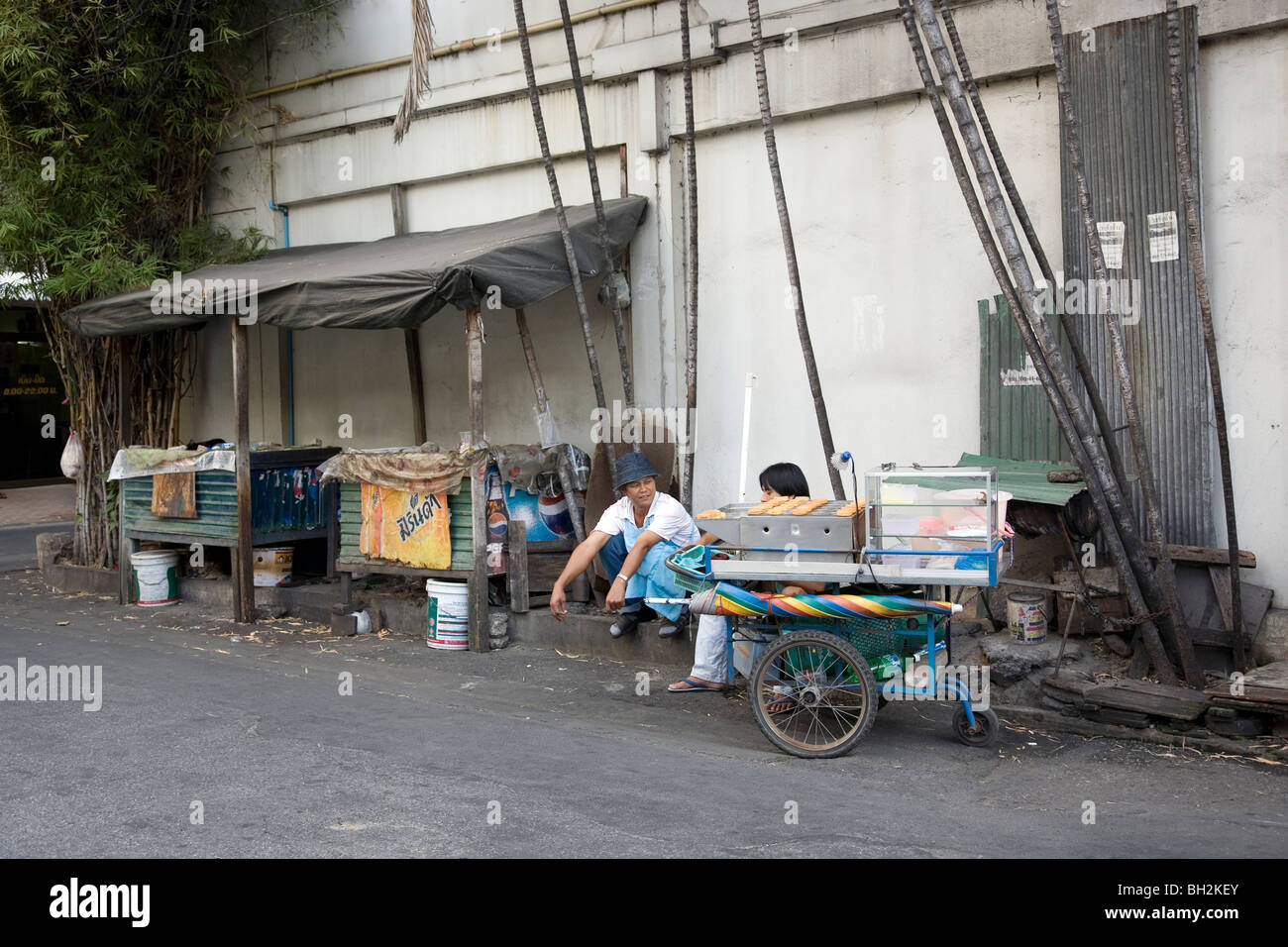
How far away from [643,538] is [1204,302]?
3.43 metres

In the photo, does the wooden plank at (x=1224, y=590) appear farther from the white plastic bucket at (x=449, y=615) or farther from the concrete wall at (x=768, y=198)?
the white plastic bucket at (x=449, y=615)

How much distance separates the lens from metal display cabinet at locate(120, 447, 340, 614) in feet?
32.8

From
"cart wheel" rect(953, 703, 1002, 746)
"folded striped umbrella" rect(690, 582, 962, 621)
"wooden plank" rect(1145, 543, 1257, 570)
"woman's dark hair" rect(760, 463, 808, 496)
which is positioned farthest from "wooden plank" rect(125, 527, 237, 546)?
"wooden plank" rect(1145, 543, 1257, 570)

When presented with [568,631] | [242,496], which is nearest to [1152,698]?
[568,631]

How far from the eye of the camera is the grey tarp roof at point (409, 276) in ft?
27.5

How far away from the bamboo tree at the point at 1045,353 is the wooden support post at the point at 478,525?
3711mm

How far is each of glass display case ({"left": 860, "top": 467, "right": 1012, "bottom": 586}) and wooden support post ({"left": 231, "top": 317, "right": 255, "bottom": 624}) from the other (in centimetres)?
576

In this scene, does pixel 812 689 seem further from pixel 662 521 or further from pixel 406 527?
→ pixel 406 527

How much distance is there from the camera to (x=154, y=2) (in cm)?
1068

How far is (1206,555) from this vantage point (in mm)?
6883

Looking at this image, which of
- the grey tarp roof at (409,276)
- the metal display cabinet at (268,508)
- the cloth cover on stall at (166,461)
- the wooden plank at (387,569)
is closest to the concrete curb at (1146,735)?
the wooden plank at (387,569)

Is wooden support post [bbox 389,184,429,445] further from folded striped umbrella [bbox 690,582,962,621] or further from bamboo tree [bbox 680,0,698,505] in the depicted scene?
folded striped umbrella [bbox 690,582,962,621]

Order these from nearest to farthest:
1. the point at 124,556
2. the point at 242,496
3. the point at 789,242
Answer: the point at 789,242, the point at 242,496, the point at 124,556
